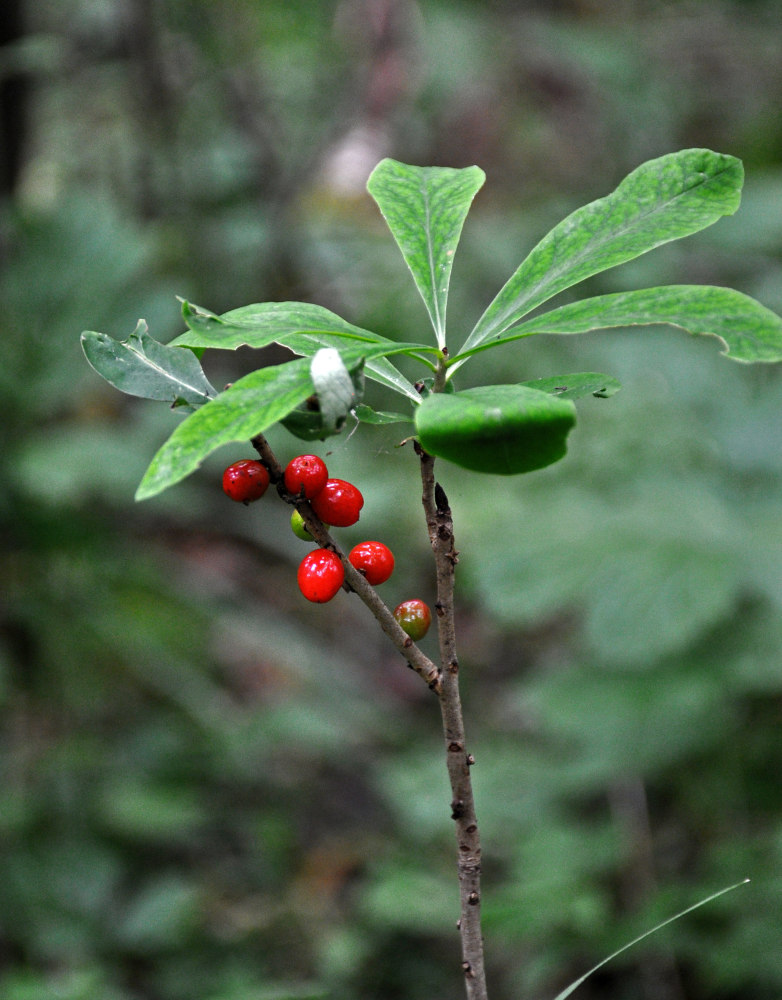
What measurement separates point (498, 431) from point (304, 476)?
0.60 feet

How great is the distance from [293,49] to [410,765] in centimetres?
419

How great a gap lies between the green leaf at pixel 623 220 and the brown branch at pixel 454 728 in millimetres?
137

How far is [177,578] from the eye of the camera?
12.1 ft

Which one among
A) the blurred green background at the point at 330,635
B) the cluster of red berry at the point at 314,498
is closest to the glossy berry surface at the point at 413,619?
the cluster of red berry at the point at 314,498

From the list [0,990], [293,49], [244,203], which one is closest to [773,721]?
[0,990]

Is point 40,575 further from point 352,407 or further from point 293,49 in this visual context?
point 293,49

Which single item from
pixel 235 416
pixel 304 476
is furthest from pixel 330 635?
pixel 235 416

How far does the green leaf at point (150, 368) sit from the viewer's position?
0.72 meters

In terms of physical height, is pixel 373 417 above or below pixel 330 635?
below

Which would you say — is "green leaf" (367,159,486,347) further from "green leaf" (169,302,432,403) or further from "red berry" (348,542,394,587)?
"red berry" (348,542,394,587)

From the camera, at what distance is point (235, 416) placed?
603 mm

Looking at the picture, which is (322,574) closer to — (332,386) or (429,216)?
(332,386)

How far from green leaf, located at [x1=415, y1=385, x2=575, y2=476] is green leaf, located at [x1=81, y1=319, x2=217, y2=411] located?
227mm

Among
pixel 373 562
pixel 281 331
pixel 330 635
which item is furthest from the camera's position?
pixel 330 635
